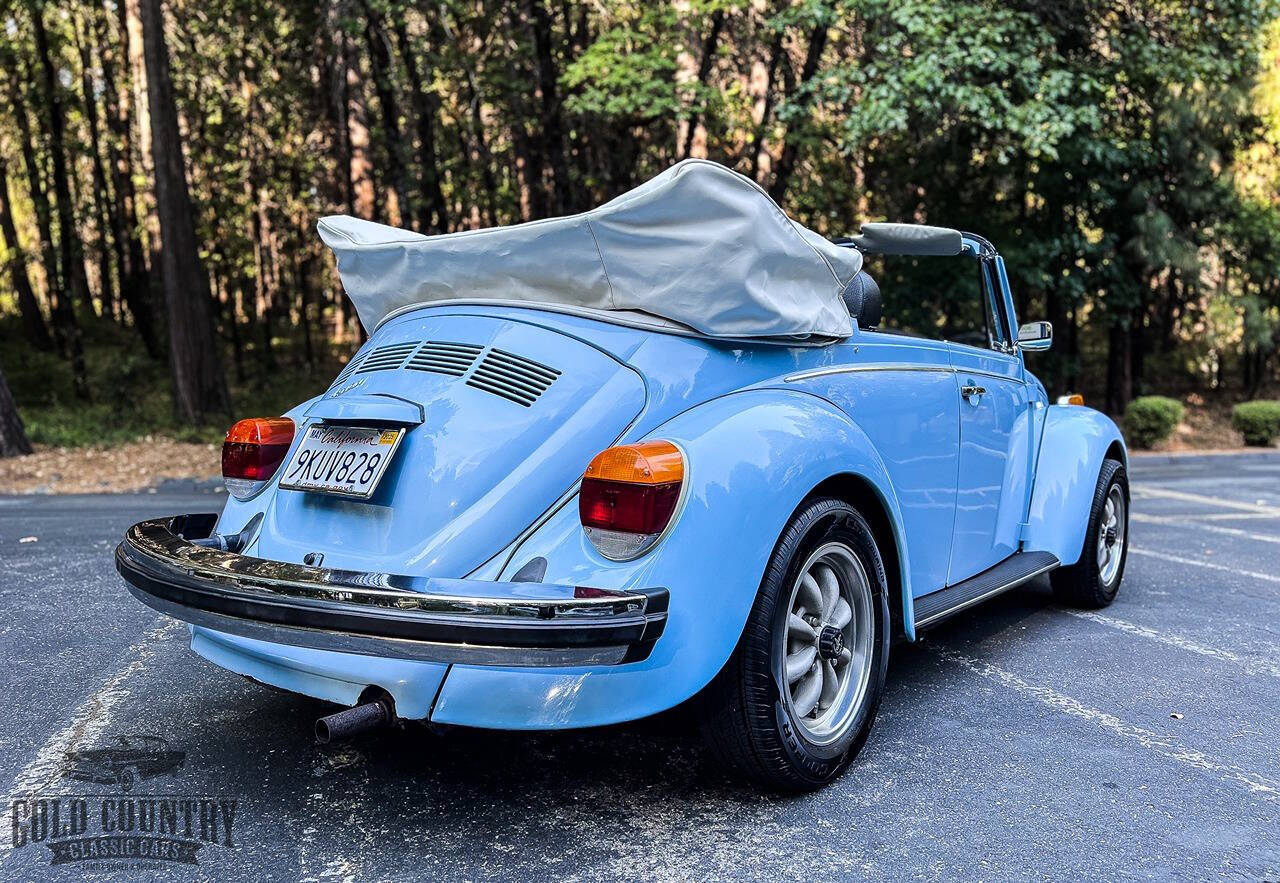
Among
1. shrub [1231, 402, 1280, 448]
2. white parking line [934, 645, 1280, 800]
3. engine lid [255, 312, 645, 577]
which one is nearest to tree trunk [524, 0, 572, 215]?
white parking line [934, 645, 1280, 800]

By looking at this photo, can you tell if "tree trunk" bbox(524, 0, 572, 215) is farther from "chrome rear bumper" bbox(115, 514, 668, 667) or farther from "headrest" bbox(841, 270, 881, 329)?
"chrome rear bumper" bbox(115, 514, 668, 667)

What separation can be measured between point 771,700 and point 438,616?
2.93 ft

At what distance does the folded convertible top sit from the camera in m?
2.80

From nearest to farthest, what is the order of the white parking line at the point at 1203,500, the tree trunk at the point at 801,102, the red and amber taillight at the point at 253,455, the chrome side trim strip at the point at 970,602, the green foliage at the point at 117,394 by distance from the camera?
the red and amber taillight at the point at 253,455 < the chrome side trim strip at the point at 970,602 < the white parking line at the point at 1203,500 < the tree trunk at the point at 801,102 < the green foliage at the point at 117,394

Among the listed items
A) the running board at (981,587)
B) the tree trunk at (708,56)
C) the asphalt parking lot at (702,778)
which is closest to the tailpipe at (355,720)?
the asphalt parking lot at (702,778)

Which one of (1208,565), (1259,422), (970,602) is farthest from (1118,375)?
(970,602)

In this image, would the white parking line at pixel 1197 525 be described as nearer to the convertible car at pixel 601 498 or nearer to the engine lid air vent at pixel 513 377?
the convertible car at pixel 601 498

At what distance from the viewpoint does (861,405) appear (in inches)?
125

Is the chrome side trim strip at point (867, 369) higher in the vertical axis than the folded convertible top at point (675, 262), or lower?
lower

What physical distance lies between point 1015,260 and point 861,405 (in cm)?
1289

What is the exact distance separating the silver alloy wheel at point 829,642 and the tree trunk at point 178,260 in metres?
12.9

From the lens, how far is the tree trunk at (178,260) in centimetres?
1314

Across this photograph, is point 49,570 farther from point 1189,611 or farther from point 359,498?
point 1189,611

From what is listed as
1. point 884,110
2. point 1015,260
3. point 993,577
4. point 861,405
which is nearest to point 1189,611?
point 993,577
